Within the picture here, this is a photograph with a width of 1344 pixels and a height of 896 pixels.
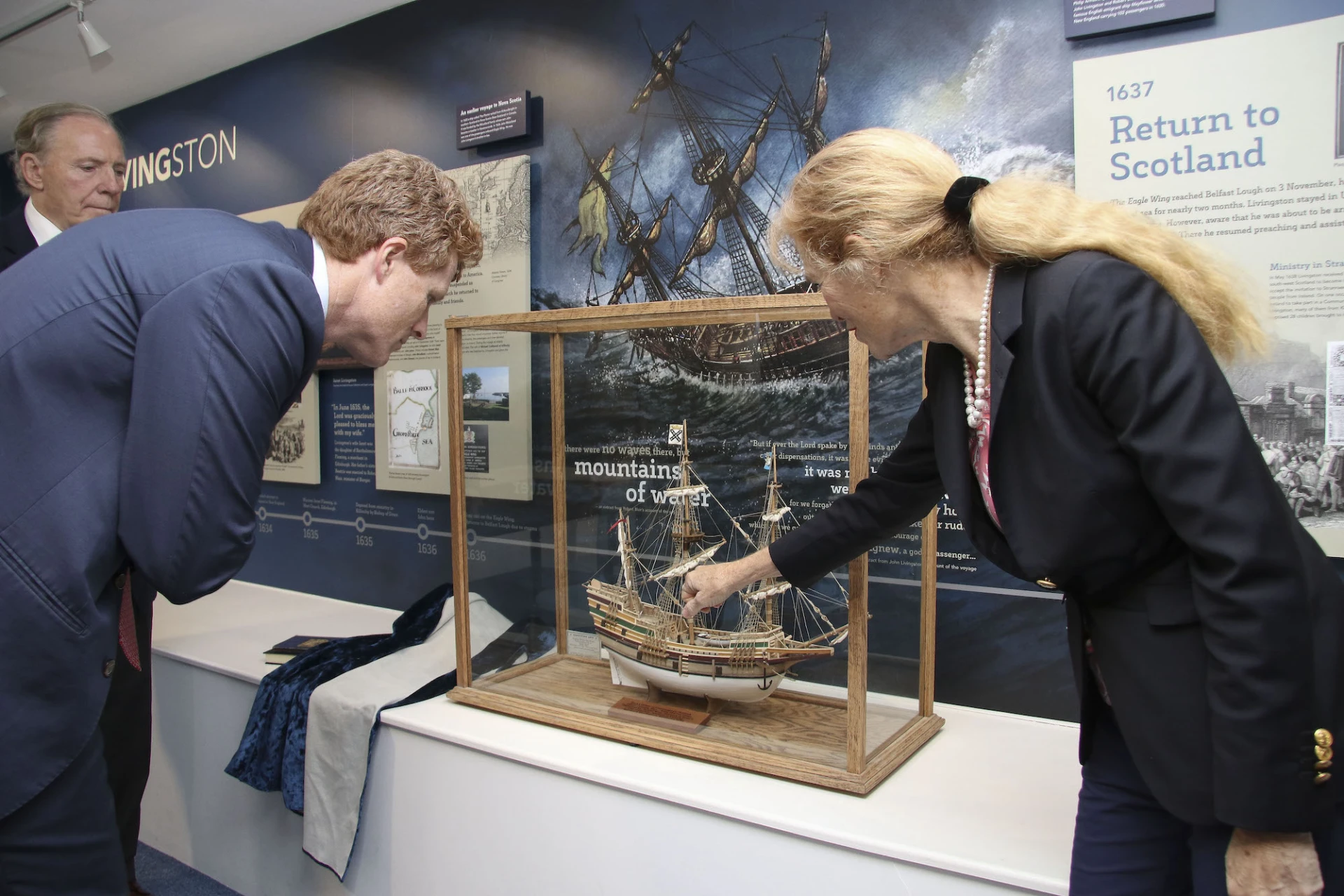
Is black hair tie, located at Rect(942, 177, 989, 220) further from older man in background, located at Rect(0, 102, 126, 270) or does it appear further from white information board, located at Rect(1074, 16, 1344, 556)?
older man in background, located at Rect(0, 102, 126, 270)

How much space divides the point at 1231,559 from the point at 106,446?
145cm

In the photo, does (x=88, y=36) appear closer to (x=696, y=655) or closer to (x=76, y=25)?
(x=76, y=25)

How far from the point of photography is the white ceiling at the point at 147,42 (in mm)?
3625

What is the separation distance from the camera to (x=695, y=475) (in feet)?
7.55

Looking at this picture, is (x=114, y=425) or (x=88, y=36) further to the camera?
(x=88, y=36)

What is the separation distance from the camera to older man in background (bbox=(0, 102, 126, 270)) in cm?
307

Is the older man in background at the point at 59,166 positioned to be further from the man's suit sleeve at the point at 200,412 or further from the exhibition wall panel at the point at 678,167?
the man's suit sleeve at the point at 200,412

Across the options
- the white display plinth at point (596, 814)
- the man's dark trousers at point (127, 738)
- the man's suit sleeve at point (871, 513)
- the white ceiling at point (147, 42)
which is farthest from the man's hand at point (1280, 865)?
the white ceiling at point (147, 42)

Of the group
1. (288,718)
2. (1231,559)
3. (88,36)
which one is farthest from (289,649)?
(1231,559)

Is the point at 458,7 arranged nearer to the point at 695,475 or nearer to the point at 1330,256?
the point at 695,475

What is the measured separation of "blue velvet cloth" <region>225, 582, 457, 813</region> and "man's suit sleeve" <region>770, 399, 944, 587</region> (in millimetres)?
1344

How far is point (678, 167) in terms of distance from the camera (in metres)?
2.89

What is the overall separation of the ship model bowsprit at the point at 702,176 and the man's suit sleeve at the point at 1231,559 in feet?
4.39

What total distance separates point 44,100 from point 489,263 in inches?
116
